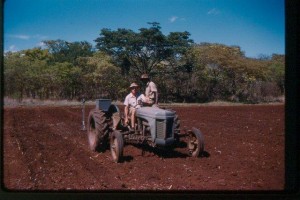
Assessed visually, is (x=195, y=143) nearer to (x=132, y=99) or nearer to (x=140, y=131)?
(x=140, y=131)

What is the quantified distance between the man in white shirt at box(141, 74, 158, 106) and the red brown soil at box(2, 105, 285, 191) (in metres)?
0.35

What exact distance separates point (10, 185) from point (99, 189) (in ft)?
3.01

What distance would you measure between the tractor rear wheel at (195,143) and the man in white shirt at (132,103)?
860 millimetres

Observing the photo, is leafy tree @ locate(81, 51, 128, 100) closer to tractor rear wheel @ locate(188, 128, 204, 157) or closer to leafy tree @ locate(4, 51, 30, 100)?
Result: leafy tree @ locate(4, 51, 30, 100)

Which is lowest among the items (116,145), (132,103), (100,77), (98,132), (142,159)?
(142,159)

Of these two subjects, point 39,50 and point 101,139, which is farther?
point 101,139

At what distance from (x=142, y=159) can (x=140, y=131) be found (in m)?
0.58

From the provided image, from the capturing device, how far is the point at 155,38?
4.60 m

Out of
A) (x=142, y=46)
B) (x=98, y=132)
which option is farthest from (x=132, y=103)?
(x=142, y=46)

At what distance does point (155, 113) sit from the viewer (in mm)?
5906

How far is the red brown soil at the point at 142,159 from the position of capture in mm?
4449
